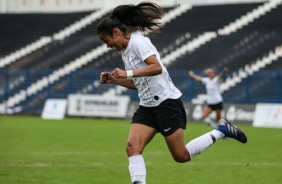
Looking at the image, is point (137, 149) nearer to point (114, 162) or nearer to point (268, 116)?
point (114, 162)

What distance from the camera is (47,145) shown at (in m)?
18.9

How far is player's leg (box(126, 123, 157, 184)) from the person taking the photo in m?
8.95

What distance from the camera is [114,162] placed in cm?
1474

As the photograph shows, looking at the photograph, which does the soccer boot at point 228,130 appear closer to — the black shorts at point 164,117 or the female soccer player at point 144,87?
the female soccer player at point 144,87

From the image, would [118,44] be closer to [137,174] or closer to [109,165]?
[137,174]

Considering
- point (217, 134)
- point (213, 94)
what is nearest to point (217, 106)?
point (213, 94)

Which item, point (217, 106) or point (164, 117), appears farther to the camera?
point (217, 106)

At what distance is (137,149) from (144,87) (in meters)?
0.75

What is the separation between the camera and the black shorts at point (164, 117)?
920 cm

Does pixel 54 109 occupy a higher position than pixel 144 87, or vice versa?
pixel 144 87

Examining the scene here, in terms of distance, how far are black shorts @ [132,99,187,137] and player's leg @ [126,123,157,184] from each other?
8 centimetres

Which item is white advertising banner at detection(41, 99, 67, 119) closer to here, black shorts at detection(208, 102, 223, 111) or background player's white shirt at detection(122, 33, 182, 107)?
black shorts at detection(208, 102, 223, 111)

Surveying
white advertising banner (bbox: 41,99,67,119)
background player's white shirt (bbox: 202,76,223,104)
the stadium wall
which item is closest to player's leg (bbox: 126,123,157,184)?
background player's white shirt (bbox: 202,76,223,104)

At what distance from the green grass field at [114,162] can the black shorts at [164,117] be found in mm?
2291
